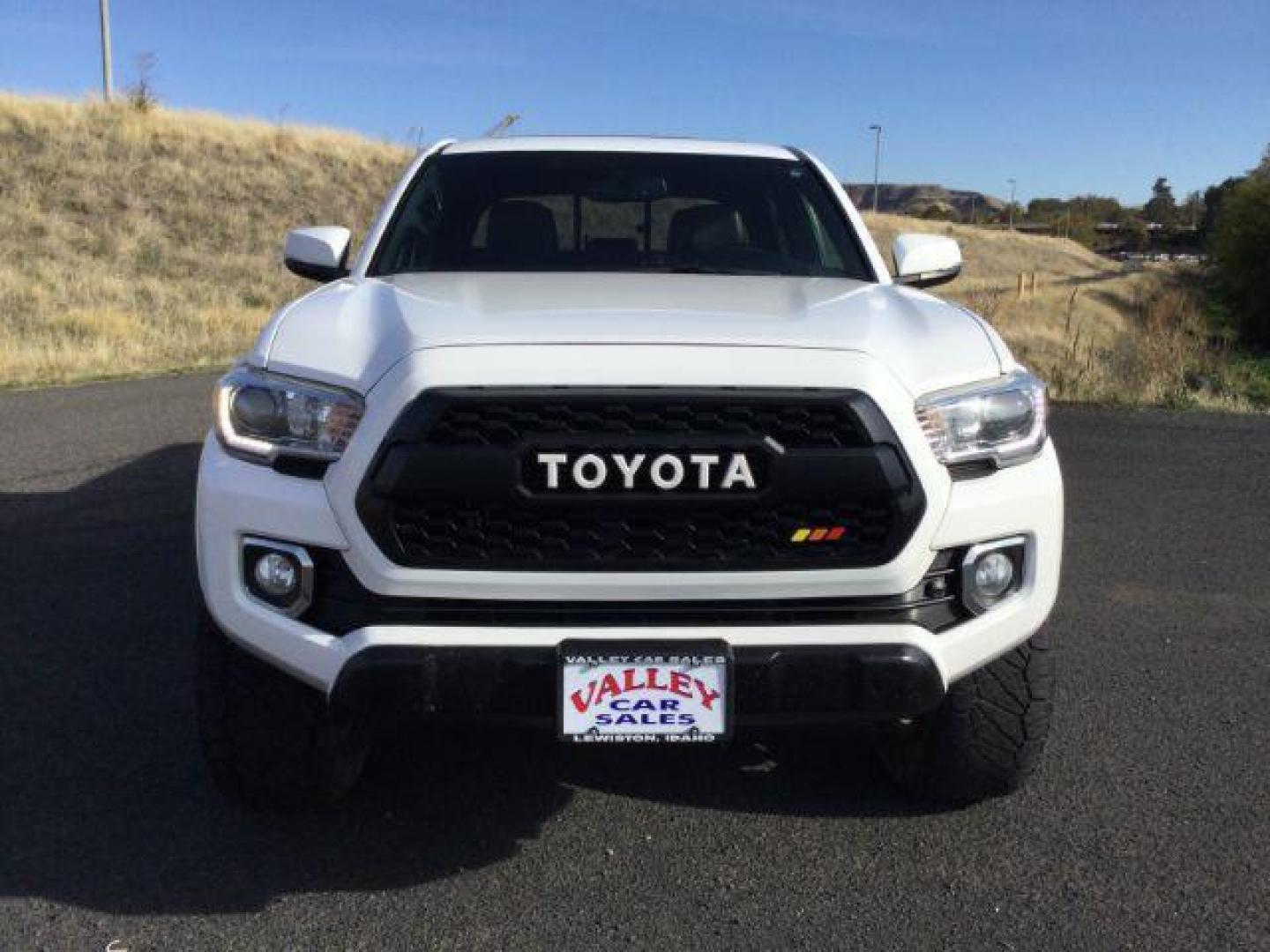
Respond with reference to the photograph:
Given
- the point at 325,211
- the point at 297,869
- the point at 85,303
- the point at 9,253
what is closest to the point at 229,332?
the point at 85,303

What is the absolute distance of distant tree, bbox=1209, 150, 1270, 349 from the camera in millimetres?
33375

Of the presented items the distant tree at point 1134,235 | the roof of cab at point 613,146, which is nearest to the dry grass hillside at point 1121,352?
the roof of cab at point 613,146

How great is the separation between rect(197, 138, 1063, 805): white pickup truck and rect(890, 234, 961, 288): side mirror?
1298 mm

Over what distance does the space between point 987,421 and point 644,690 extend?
0.97 metres

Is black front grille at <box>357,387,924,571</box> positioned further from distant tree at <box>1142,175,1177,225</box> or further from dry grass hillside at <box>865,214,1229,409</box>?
distant tree at <box>1142,175,1177,225</box>

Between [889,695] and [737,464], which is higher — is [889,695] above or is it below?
below

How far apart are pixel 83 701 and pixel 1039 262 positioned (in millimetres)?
73360

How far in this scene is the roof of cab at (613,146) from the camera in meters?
4.53

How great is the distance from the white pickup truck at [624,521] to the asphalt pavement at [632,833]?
0.43m

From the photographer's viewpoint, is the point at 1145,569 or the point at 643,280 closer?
the point at 643,280

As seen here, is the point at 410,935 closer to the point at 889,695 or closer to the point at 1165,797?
the point at 889,695

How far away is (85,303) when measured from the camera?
1983 centimetres

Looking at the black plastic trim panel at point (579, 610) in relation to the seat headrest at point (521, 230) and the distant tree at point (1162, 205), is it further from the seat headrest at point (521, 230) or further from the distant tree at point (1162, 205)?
the distant tree at point (1162, 205)

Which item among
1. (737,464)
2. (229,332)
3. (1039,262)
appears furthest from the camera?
(1039,262)
